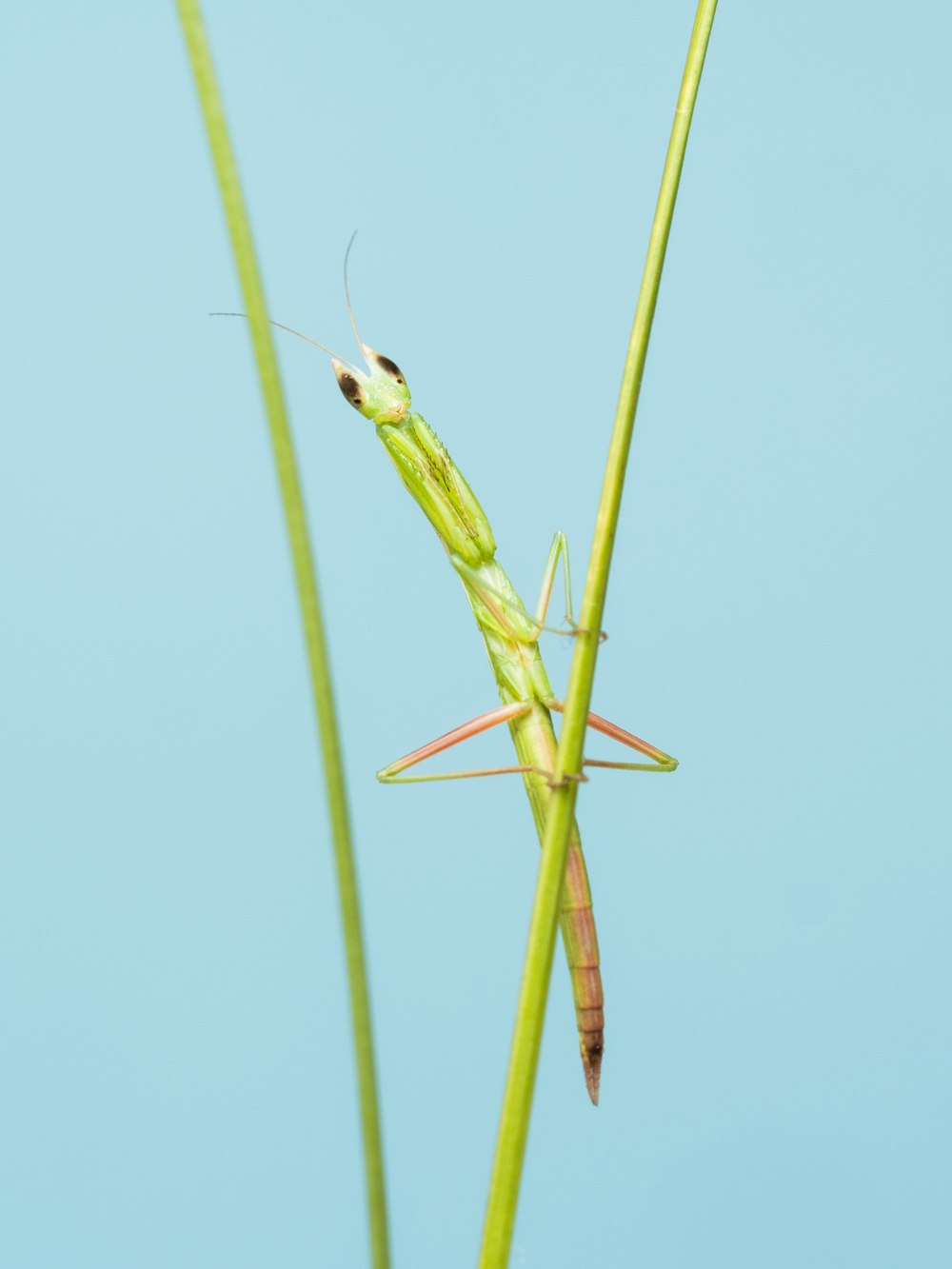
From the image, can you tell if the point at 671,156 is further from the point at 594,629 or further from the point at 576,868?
the point at 576,868

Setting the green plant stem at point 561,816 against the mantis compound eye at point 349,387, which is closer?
the green plant stem at point 561,816

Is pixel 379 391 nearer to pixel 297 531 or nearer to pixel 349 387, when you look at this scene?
Answer: pixel 349 387

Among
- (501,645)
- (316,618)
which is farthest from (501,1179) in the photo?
(501,645)

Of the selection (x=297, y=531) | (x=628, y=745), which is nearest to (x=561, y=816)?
(x=297, y=531)

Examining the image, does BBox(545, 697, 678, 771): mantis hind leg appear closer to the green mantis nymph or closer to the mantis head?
the green mantis nymph

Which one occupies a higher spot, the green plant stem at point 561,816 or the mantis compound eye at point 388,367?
the mantis compound eye at point 388,367

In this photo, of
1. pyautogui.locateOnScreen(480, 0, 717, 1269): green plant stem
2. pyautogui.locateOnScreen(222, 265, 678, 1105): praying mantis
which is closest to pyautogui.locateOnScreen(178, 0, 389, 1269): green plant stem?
pyautogui.locateOnScreen(480, 0, 717, 1269): green plant stem

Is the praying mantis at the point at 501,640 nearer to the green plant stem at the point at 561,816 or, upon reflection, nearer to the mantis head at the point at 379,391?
the mantis head at the point at 379,391

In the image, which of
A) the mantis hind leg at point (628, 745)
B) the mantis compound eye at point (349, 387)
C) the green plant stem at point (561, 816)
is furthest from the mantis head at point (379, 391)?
the green plant stem at point (561, 816)
